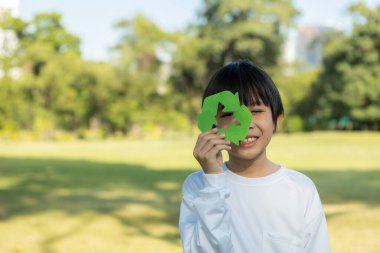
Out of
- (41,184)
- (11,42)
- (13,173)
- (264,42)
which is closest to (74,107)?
(11,42)

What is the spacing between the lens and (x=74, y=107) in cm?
4253

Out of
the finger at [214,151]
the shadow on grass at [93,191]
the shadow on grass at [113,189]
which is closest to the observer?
the finger at [214,151]

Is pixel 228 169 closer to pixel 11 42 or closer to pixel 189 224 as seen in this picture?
pixel 189 224

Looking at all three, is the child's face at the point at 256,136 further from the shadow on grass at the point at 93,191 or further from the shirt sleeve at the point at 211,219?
the shadow on grass at the point at 93,191

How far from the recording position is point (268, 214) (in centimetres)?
204

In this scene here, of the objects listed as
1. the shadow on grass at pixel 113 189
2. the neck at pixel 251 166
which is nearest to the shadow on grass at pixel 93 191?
the shadow on grass at pixel 113 189

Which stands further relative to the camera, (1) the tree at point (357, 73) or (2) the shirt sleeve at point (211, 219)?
(1) the tree at point (357, 73)

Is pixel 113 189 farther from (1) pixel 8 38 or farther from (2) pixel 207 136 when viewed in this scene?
(1) pixel 8 38

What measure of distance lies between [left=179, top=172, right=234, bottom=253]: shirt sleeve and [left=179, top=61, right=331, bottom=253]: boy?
0.11ft

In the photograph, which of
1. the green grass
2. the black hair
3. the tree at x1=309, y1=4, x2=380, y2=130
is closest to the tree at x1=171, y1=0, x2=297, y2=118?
the tree at x1=309, y1=4, x2=380, y2=130

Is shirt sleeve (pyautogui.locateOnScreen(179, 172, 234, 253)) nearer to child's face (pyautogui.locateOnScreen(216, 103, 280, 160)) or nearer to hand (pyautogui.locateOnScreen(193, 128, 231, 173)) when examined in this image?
hand (pyautogui.locateOnScreen(193, 128, 231, 173))

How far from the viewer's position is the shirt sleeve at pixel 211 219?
1796 millimetres

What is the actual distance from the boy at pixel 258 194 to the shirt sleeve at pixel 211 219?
0.11 ft

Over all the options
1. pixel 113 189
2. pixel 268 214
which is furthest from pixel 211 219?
pixel 113 189
